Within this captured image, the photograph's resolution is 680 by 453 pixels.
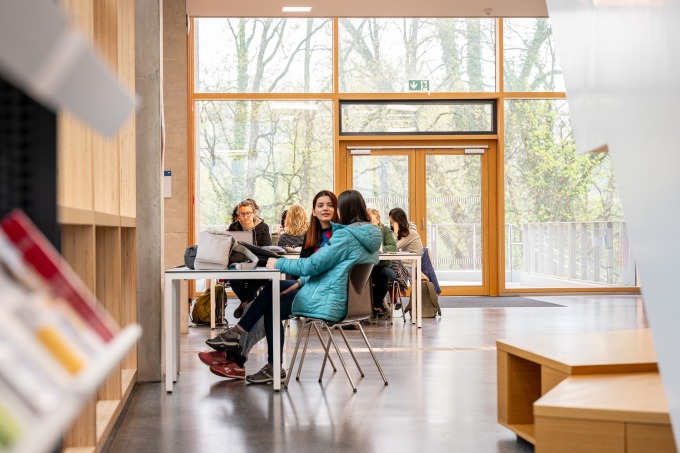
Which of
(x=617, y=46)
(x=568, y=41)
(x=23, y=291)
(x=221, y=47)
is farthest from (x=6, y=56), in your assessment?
(x=221, y=47)

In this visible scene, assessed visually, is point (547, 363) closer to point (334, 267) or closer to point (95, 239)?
point (334, 267)

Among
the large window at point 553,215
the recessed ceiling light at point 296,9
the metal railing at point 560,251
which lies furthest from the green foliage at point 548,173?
the recessed ceiling light at point 296,9

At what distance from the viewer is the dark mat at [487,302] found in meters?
12.2

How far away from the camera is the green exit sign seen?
14172 mm

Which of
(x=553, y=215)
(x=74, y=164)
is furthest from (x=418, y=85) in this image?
Result: (x=74, y=164)

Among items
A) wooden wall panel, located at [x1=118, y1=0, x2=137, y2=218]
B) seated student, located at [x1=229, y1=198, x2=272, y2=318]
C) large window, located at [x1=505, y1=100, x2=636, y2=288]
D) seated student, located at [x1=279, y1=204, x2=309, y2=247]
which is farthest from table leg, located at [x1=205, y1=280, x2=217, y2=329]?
large window, located at [x1=505, y1=100, x2=636, y2=288]

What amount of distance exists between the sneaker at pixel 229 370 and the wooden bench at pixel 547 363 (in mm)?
2181

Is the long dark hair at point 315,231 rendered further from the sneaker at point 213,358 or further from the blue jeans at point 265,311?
the sneaker at point 213,358

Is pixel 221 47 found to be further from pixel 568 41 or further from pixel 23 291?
pixel 23 291

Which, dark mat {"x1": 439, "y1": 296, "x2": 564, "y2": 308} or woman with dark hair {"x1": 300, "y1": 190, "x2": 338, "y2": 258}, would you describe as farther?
dark mat {"x1": 439, "y1": 296, "x2": 564, "y2": 308}

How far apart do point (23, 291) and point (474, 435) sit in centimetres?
366

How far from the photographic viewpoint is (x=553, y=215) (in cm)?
1444

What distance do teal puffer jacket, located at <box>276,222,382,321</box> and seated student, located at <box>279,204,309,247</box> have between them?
415cm

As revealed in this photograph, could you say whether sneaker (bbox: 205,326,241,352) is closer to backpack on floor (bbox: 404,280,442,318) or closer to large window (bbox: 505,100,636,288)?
backpack on floor (bbox: 404,280,442,318)
